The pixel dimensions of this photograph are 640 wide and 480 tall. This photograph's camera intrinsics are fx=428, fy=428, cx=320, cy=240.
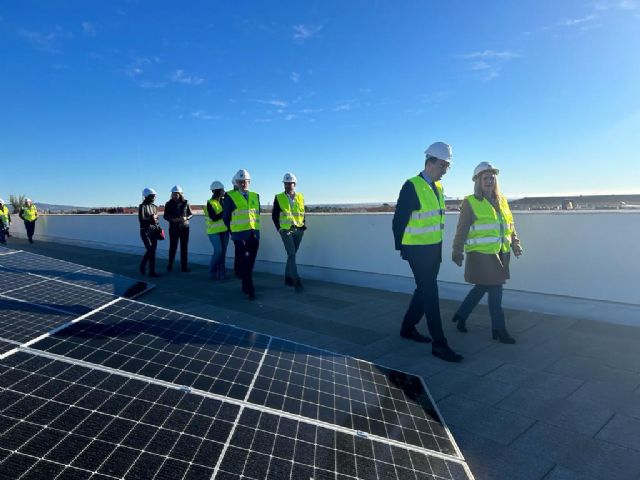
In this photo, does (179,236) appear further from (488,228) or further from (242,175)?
(488,228)

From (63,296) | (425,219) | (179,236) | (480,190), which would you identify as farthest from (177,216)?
(480,190)

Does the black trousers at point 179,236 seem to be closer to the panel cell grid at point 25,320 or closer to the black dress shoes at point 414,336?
the black dress shoes at point 414,336

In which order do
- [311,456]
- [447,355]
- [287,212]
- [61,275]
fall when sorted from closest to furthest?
[311,456]
[447,355]
[61,275]
[287,212]

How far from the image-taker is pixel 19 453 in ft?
5.11

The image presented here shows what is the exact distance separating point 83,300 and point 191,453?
2622mm

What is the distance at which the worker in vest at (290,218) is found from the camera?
827 cm

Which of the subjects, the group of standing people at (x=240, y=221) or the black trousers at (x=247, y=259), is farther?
the group of standing people at (x=240, y=221)

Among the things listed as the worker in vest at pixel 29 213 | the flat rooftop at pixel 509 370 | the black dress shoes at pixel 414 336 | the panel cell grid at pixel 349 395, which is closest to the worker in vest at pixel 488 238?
the flat rooftop at pixel 509 370

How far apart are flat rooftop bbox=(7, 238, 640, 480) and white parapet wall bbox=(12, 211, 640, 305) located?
0.49m

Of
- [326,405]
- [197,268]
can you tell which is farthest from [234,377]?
[197,268]

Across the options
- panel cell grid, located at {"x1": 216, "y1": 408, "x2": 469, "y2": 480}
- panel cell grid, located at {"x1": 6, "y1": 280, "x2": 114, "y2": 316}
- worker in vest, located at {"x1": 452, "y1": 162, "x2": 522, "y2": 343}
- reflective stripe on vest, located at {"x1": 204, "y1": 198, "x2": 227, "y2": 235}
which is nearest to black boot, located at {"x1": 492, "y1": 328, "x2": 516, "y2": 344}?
worker in vest, located at {"x1": 452, "y1": 162, "x2": 522, "y2": 343}

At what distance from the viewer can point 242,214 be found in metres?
7.67

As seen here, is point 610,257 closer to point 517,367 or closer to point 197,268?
point 517,367

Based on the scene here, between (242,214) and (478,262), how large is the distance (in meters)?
4.20
